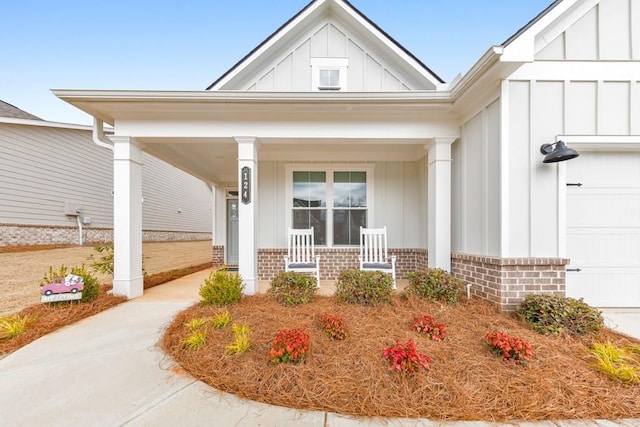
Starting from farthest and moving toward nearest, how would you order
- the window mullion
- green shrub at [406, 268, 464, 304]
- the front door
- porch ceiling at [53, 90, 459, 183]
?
1. the front door
2. the window mullion
3. porch ceiling at [53, 90, 459, 183]
4. green shrub at [406, 268, 464, 304]

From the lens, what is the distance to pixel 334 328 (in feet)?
8.64

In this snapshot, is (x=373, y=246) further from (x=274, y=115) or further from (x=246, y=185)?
(x=274, y=115)

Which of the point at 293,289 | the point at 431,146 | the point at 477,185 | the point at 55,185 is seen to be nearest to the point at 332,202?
the point at 431,146

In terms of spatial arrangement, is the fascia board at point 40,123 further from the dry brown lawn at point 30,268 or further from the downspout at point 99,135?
the downspout at point 99,135

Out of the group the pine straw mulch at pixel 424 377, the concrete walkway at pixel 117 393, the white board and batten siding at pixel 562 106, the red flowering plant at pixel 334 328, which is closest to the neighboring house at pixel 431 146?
the white board and batten siding at pixel 562 106

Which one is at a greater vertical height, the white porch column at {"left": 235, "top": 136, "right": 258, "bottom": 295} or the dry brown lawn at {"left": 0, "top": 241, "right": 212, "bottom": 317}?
the white porch column at {"left": 235, "top": 136, "right": 258, "bottom": 295}

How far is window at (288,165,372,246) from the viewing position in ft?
19.6

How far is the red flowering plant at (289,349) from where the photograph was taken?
218 centimetres

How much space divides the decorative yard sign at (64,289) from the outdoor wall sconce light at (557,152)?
20.4 ft

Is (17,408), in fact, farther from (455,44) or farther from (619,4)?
(455,44)

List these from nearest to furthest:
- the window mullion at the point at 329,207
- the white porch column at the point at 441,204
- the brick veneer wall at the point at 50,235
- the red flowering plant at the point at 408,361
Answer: the red flowering plant at the point at 408,361
the white porch column at the point at 441,204
the window mullion at the point at 329,207
the brick veneer wall at the point at 50,235

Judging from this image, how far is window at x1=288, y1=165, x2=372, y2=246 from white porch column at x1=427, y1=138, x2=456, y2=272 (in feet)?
6.01

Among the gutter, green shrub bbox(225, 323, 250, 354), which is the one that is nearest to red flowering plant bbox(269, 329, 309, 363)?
green shrub bbox(225, 323, 250, 354)

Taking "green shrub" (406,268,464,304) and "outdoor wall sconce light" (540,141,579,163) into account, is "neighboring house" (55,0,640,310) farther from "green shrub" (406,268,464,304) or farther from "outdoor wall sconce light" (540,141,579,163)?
"green shrub" (406,268,464,304)
